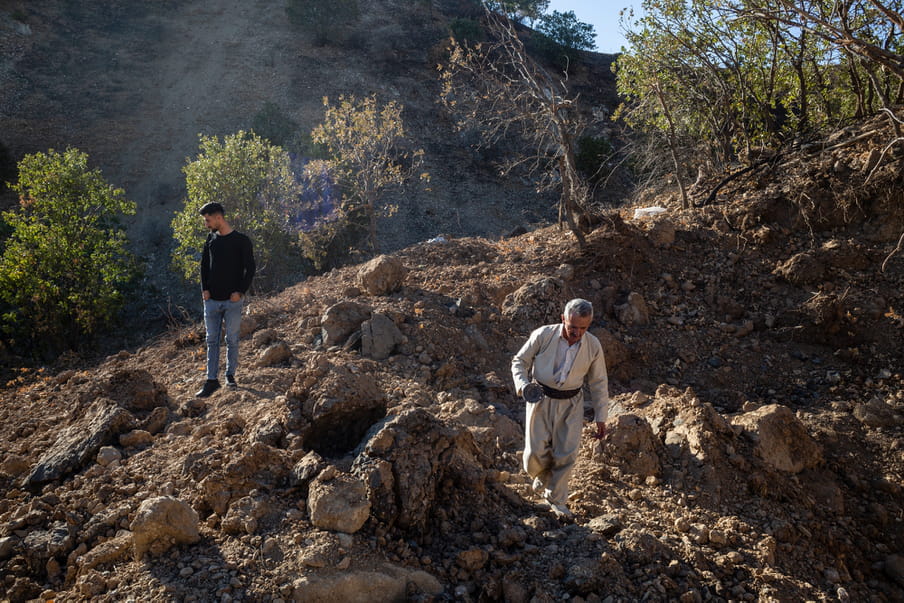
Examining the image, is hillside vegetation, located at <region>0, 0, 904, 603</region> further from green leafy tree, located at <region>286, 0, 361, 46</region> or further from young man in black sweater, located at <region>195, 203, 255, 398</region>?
green leafy tree, located at <region>286, 0, 361, 46</region>

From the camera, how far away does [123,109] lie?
24.0 metres

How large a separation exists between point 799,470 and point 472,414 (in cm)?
260

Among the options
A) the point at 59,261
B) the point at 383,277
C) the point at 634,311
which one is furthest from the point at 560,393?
the point at 59,261

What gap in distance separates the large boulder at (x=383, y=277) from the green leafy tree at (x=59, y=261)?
245 inches

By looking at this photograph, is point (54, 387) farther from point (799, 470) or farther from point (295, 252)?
point (295, 252)

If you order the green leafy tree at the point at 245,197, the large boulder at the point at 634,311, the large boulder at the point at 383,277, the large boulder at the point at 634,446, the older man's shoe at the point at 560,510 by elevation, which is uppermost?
the green leafy tree at the point at 245,197

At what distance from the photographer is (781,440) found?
4496 millimetres

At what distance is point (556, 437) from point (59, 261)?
10.1 meters

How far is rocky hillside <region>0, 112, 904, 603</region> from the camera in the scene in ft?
9.62

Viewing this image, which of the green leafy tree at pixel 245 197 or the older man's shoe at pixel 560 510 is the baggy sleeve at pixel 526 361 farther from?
the green leafy tree at pixel 245 197

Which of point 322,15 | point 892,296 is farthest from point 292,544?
point 322,15

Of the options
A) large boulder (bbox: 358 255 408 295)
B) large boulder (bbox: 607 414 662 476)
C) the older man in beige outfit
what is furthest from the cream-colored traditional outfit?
large boulder (bbox: 358 255 408 295)

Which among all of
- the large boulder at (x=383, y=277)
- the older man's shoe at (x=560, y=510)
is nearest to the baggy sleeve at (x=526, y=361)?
the older man's shoe at (x=560, y=510)

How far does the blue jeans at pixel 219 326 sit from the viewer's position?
193 inches
